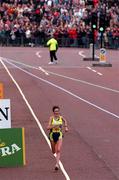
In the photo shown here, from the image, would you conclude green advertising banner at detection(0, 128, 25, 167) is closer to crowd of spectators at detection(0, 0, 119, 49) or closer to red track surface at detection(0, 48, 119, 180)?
red track surface at detection(0, 48, 119, 180)

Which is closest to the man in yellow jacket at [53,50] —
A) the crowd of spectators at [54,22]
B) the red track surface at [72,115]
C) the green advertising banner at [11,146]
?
the red track surface at [72,115]

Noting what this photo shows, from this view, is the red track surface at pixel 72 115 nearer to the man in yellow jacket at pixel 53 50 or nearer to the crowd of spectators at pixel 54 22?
the man in yellow jacket at pixel 53 50

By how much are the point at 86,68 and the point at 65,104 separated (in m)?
15.3

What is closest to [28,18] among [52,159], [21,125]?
[21,125]

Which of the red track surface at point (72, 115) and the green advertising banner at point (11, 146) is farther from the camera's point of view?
the green advertising banner at point (11, 146)

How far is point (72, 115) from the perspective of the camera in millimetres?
26750

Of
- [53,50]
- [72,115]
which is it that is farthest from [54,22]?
[72,115]

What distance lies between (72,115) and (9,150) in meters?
9.05

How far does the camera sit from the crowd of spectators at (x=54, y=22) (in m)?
59.5

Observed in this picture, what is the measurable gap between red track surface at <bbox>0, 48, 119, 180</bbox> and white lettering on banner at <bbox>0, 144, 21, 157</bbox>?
0.39 m

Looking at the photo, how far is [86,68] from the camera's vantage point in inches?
1766

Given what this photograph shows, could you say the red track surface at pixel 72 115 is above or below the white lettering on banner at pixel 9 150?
below

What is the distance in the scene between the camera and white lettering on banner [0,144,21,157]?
17828mm

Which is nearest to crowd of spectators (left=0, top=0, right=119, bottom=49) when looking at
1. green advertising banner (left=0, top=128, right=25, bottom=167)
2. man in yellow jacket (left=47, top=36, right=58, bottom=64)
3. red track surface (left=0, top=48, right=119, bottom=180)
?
red track surface (left=0, top=48, right=119, bottom=180)
